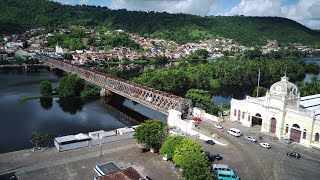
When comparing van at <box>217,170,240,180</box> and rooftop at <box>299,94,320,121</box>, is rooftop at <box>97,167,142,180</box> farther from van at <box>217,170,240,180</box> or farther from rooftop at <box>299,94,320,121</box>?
rooftop at <box>299,94,320,121</box>

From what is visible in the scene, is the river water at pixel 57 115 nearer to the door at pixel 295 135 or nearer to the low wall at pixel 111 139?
the low wall at pixel 111 139

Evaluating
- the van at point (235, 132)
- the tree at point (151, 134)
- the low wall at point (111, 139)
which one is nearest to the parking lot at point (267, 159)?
the van at point (235, 132)

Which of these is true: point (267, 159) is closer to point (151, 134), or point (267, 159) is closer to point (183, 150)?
point (183, 150)

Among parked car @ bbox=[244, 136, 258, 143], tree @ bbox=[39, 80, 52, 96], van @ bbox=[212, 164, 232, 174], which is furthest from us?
tree @ bbox=[39, 80, 52, 96]

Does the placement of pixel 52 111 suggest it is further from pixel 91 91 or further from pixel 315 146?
pixel 315 146

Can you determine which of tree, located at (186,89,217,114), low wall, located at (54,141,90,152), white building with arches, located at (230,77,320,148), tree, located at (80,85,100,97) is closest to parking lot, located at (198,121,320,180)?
white building with arches, located at (230,77,320,148)

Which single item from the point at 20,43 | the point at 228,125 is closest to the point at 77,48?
the point at 20,43
